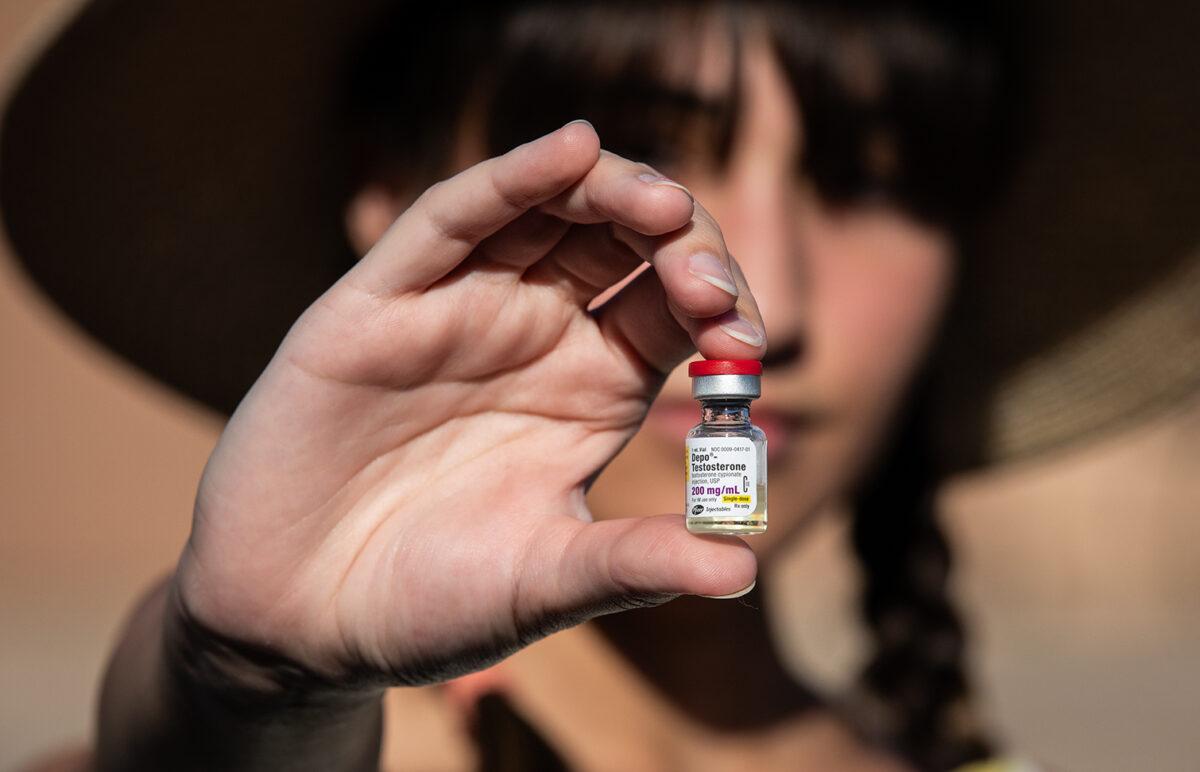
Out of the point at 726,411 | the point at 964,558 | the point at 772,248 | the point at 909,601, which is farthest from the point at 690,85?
the point at 964,558

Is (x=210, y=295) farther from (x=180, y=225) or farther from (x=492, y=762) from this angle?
(x=492, y=762)

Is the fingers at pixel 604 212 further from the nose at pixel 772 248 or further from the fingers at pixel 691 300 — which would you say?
the nose at pixel 772 248

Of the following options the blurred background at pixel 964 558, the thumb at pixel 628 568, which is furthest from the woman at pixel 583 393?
the blurred background at pixel 964 558

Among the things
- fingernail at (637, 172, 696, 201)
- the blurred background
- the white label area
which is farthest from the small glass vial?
the blurred background

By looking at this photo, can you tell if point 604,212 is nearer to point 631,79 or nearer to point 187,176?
point 631,79

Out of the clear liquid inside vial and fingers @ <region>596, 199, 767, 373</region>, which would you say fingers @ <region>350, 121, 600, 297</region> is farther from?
the clear liquid inside vial
